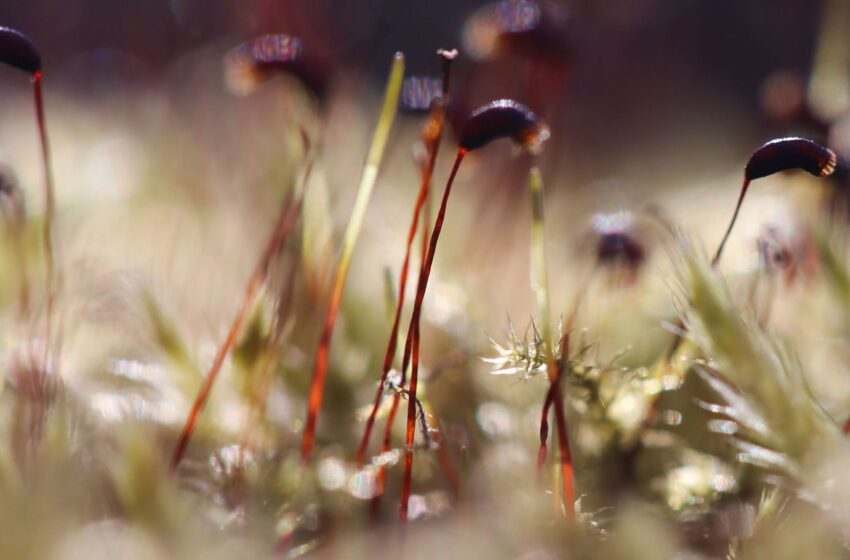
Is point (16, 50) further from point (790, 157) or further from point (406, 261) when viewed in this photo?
point (790, 157)

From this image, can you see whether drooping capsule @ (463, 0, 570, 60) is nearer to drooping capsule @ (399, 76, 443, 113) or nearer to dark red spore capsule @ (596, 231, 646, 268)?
drooping capsule @ (399, 76, 443, 113)

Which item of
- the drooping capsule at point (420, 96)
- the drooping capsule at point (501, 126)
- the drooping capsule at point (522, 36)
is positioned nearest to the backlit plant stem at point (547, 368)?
the drooping capsule at point (501, 126)

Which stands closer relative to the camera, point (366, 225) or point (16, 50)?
point (16, 50)

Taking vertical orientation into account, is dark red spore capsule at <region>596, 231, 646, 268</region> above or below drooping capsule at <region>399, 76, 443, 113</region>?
below

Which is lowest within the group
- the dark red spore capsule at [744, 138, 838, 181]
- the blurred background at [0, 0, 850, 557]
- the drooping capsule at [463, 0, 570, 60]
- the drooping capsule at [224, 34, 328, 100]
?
the blurred background at [0, 0, 850, 557]

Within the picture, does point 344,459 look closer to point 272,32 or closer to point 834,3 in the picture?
point 272,32

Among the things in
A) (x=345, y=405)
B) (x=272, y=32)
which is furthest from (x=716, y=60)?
(x=345, y=405)

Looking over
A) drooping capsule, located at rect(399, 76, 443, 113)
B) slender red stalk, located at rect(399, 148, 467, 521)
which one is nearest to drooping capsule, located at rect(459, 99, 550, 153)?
slender red stalk, located at rect(399, 148, 467, 521)

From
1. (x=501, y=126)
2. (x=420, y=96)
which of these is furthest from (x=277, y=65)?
(x=501, y=126)
